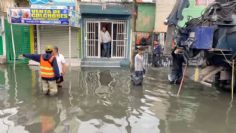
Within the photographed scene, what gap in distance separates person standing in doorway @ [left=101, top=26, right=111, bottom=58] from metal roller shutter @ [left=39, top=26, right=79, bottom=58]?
1.60 metres

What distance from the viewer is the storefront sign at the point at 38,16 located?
15.2 metres

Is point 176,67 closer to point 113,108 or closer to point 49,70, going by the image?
point 113,108

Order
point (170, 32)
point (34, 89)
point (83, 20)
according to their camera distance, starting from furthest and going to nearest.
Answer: point (83, 20)
point (170, 32)
point (34, 89)

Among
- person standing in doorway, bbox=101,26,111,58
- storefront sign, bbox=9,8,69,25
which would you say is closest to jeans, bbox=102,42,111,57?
person standing in doorway, bbox=101,26,111,58

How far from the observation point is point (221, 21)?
9273mm

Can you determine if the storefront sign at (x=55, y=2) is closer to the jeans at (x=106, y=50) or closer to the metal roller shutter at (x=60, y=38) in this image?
the metal roller shutter at (x=60, y=38)

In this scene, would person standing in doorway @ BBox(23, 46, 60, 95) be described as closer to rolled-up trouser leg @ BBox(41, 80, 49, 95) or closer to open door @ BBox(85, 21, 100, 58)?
rolled-up trouser leg @ BBox(41, 80, 49, 95)

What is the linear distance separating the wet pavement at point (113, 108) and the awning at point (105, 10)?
5658 mm

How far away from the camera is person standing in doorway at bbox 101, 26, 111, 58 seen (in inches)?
683

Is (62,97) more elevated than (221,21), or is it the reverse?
(221,21)

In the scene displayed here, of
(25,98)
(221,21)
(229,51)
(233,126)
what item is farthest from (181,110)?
(25,98)

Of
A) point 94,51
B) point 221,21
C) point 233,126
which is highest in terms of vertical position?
point 221,21

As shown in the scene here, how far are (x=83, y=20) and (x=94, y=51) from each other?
1992 millimetres

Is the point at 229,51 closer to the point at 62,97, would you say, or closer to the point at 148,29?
the point at 62,97
